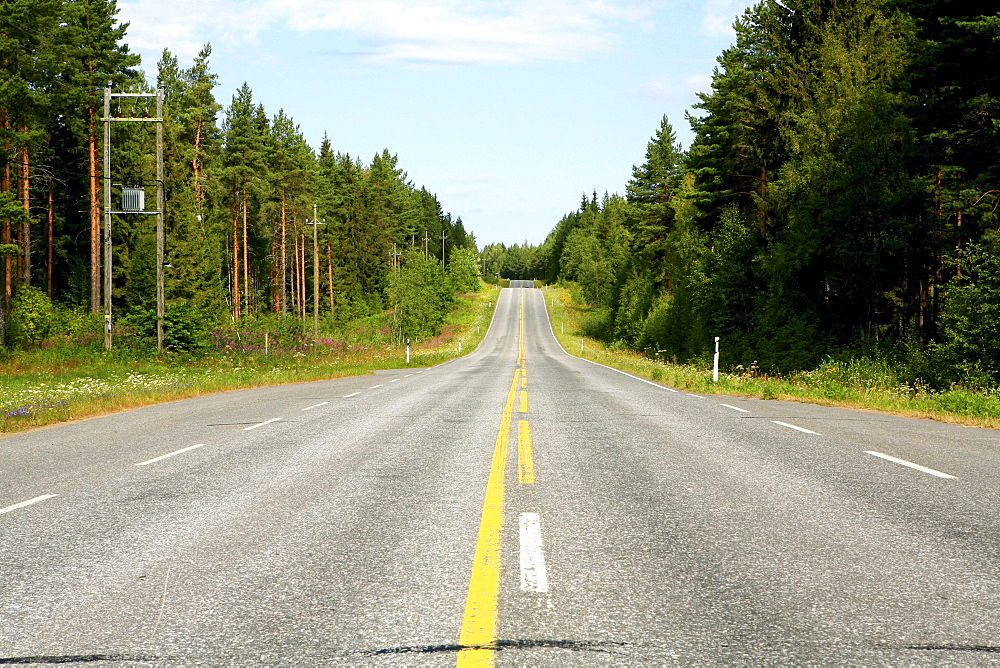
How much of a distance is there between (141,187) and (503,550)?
35639mm

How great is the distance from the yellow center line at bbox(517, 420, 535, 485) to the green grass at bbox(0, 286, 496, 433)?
30.3ft

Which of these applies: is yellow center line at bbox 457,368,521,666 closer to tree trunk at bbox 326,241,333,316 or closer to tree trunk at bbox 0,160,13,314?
tree trunk at bbox 0,160,13,314

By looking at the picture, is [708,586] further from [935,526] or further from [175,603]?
[175,603]

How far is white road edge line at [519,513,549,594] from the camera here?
4184 millimetres

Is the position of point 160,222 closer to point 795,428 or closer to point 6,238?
point 6,238

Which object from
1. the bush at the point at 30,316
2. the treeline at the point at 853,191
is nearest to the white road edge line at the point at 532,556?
the treeline at the point at 853,191

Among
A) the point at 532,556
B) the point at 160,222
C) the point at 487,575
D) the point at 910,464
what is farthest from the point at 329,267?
the point at 487,575

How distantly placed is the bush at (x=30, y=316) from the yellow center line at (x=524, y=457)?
102ft

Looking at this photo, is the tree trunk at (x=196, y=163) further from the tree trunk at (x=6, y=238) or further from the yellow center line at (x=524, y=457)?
the yellow center line at (x=524, y=457)

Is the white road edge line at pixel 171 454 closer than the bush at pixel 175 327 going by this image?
Yes

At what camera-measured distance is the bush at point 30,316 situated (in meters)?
33.6

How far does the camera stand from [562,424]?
12.1 metres

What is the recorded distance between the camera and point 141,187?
Answer: 34.3m

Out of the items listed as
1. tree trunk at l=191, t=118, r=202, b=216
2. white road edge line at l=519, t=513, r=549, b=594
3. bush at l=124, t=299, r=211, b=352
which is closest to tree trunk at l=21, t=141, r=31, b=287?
bush at l=124, t=299, r=211, b=352
